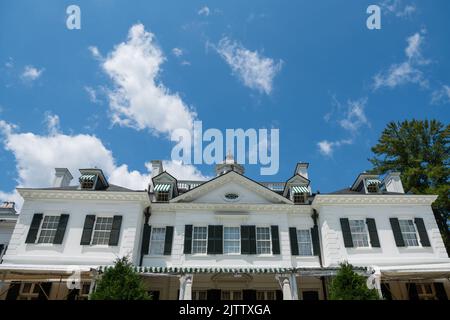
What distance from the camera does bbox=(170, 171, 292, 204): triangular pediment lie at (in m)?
20.1

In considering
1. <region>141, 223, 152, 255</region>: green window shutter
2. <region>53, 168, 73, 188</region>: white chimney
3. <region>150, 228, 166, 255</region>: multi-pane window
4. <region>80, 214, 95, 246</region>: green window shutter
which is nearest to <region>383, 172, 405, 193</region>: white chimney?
<region>150, 228, 166, 255</region>: multi-pane window

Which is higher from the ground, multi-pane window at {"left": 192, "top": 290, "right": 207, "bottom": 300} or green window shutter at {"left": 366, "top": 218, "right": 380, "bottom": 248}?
green window shutter at {"left": 366, "top": 218, "right": 380, "bottom": 248}

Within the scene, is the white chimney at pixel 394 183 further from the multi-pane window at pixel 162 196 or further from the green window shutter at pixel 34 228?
the green window shutter at pixel 34 228

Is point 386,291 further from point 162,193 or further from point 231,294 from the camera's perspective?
point 162,193

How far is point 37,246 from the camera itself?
1752 centimetres

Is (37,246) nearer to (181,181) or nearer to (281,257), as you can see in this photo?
(181,181)

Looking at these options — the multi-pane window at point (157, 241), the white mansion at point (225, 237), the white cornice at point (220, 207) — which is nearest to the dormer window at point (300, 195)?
the white mansion at point (225, 237)

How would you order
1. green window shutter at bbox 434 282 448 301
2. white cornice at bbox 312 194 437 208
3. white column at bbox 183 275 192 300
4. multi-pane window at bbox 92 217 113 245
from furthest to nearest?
white cornice at bbox 312 194 437 208
multi-pane window at bbox 92 217 113 245
green window shutter at bbox 434 282 448 301
white column at bbox 183 275 192 300

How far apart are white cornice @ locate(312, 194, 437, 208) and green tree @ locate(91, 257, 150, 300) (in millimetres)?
11818

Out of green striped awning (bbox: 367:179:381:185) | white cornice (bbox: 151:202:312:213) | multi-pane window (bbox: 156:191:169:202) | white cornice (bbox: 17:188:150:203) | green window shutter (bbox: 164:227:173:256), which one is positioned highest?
green striped awning (bbox: 367:179:381:185)

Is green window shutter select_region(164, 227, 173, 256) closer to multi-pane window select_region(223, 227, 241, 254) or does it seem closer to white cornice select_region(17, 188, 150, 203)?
white cornice select_region(17, 188, 150, 203)
